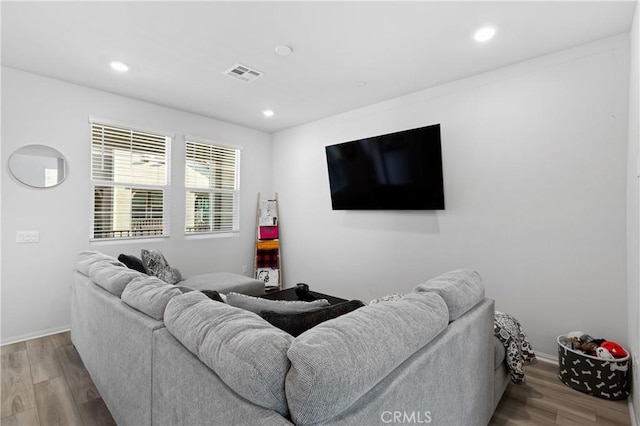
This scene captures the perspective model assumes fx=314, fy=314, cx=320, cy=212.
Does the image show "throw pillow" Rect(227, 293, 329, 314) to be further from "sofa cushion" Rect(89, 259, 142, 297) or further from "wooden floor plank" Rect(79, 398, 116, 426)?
"wooden floor plank" Rect(79, 398, 116, 426)

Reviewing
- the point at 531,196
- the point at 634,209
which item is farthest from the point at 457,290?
the point at 531,196

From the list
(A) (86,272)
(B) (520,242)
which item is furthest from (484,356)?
(A) (86,272)

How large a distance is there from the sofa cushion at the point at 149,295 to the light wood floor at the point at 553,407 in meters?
2.01

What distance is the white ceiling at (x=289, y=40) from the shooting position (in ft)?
7.11

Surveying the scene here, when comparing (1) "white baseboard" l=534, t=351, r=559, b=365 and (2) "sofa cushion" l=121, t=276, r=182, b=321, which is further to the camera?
(1) "white baseboard" l=534, t=351, r=559, b=365

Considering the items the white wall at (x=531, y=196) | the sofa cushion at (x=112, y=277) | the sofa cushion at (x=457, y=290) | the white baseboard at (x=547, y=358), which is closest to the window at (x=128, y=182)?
the sofa cushion at (x=112, y=277)

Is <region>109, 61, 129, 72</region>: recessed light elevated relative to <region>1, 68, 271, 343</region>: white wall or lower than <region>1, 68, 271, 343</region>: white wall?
elevated

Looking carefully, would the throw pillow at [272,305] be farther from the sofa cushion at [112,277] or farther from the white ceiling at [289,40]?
the white ceiling at [289,40]

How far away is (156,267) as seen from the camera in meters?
3.33

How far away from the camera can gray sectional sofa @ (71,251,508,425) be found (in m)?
0.87

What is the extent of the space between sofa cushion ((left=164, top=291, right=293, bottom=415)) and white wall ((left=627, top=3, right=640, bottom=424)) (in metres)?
2.13

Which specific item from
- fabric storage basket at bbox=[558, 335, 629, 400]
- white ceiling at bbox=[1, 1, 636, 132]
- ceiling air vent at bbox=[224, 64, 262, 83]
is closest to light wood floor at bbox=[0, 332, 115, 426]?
white ceiling at bbox=[1, 1, 636, 132]

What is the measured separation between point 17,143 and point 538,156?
4916mm

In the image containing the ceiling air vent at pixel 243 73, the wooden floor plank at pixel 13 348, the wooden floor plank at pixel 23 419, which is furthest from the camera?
the ceiling air vent at pixel 243 73
